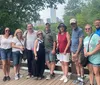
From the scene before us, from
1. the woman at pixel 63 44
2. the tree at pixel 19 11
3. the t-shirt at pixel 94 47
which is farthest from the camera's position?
the tree at pixel 19 11

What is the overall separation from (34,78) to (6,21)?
13521 mm

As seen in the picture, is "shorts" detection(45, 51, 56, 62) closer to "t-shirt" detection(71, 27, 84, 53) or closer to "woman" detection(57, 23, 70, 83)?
"woman" detection(57, 23, 70, 83)

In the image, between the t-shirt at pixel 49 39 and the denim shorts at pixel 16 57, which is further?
the denim shorts at pixel 16 57

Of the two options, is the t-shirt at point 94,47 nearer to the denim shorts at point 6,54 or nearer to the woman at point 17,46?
the woman at point 17,46

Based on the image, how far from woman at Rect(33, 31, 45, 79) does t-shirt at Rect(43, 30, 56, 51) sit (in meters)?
0.10

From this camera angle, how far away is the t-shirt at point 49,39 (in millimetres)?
6410

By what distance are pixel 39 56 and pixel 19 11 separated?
15.8 meters

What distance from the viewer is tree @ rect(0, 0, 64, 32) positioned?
19625 millimetres

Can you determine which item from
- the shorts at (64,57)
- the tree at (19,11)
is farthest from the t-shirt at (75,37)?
the tree at (19,11)

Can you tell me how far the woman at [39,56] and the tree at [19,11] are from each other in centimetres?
1327

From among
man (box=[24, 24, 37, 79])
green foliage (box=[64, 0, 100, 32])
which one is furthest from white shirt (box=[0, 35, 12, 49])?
green foliage (box=[64, 0, 100, 32])

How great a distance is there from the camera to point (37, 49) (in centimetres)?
645

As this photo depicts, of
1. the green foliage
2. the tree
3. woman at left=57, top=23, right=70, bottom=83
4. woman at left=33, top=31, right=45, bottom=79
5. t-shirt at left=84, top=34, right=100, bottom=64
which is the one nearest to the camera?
t-shirt at left=84, top=34, right=100, bottom=64

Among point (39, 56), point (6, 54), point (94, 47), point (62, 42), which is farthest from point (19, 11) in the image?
point (94, 47)
